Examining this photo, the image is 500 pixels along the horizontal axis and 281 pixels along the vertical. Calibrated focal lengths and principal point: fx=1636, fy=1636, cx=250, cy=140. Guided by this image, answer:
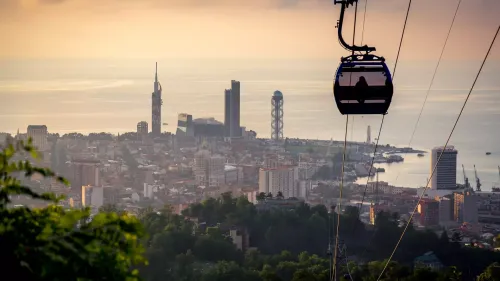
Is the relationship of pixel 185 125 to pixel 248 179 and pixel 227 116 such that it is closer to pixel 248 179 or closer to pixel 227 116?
pixel 227 116

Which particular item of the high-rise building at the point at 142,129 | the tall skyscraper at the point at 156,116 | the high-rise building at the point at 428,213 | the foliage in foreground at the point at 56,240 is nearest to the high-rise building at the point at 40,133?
the high-rise building at the point at 142,129

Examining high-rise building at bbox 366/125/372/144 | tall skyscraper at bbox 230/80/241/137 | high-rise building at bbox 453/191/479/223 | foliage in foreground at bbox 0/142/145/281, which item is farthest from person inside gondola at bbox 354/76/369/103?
high-rise building at bbox 366/125/372/144

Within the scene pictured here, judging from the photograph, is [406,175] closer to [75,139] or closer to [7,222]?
[75,139]

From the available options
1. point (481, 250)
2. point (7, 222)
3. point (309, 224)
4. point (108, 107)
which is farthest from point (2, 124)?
point (7, 222)

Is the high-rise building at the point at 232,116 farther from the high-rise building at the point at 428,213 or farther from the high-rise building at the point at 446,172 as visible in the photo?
the high-rise building at the point at 428,213

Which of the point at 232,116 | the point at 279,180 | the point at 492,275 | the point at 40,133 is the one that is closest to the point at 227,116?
the point at 232,116
